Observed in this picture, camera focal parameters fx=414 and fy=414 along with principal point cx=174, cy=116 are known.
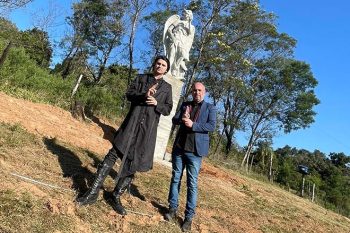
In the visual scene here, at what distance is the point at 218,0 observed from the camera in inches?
859

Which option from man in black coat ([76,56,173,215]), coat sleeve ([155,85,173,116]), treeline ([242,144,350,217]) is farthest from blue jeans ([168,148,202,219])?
treeline ([242,144,350,217])

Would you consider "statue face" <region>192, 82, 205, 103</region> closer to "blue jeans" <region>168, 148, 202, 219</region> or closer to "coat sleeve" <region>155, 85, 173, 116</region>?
"coat sleeve" <region>155, 85, 173, 116</region>

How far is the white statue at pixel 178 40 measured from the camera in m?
10.2

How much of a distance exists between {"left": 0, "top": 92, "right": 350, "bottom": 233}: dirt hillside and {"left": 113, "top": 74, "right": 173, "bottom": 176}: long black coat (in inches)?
21.7

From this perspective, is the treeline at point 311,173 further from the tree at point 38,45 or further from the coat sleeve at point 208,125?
the tree at point 38,45

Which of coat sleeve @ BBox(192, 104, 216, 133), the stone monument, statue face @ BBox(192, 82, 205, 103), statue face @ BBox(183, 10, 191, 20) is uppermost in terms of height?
statue face @ BBox(183, 10, 191, 20)

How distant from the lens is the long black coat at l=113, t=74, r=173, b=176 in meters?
4.23

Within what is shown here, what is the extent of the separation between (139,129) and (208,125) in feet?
2.62

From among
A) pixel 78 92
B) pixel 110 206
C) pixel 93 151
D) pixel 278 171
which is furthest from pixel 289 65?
pixel 110 206

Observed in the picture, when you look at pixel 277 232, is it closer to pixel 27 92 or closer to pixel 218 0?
pixel 27 92

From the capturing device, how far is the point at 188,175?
15.3ft

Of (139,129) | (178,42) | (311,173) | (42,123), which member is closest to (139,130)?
(139,129)

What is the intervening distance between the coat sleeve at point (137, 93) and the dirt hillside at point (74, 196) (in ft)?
3.64

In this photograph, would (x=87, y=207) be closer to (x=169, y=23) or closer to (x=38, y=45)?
(x=169, y=23)
